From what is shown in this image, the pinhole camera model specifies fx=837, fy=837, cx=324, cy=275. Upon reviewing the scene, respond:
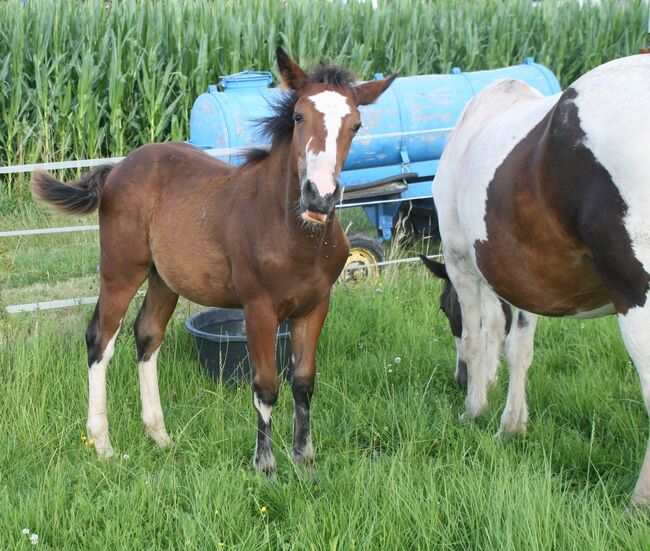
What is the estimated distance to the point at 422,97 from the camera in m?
7.81

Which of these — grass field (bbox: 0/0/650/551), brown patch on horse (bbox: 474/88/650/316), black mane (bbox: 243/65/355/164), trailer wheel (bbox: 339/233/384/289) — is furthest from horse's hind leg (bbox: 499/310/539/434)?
trailer wheel (bbox: 339/233/384/289)

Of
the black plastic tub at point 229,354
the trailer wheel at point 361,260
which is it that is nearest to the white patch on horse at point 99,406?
the black plastic tub at point 229,354

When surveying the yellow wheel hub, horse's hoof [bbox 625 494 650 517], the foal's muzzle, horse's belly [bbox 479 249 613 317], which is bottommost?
the yellow wheel hub

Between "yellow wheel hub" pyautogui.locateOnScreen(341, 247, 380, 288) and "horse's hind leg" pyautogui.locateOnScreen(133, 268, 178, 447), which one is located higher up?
"horse's hind leg" pyautogui.locateOnScreen(133, 268, 178, 447)

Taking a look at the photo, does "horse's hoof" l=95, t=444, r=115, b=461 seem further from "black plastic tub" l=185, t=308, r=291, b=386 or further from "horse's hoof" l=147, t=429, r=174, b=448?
"black plastic tub" l=185, t=308, r=291, b=386

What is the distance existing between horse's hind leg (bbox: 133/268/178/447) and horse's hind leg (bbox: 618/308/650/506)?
7.62ft

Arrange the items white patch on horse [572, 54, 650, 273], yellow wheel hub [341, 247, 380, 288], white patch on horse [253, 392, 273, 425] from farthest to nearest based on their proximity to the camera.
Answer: yellow wheel hub [341, 247, 380, 288] → white patch on horse [253, 392, 273, 425] → white patch on horse [572, 54, 650, 273]

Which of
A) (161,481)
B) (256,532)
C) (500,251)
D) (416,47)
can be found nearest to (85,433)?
(161,481)

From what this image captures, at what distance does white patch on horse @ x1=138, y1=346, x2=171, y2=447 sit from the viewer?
4383mm

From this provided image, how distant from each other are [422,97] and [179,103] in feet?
13.3

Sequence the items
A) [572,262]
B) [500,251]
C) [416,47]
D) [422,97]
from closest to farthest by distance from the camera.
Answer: [572,262], [500,251], [422,97], [416,47]

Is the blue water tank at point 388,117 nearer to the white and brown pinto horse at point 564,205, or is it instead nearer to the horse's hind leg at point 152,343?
the horse's hind leg at point 152,343

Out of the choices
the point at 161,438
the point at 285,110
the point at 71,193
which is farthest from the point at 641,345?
the point at 71,193

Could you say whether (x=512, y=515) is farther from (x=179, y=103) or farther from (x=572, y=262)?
(x=179, y=103)
